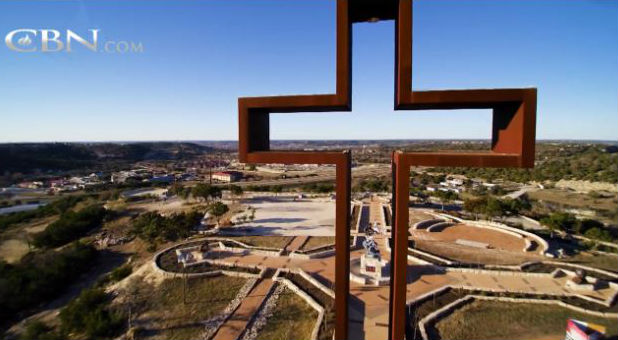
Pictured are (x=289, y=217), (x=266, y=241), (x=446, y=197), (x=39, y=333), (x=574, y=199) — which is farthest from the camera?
(x=574, y=199)

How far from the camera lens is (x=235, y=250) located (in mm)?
23766

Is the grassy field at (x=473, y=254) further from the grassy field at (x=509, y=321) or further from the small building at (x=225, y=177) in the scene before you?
the small building at (x=225, y=177)

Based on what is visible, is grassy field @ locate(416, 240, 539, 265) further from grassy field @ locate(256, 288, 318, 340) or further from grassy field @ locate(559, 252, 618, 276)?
grassy field @ locate(256, 288, 318, 340)

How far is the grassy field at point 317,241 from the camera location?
2460cm

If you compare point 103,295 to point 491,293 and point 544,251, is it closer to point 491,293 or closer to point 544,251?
point 491,293

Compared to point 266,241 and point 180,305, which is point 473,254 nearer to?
point 266,241

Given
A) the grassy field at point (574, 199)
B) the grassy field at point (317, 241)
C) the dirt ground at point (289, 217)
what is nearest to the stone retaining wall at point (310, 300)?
the grassy field at point (317, 241)

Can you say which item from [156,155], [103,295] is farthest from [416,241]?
[156,155]

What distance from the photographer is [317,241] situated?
26.1m

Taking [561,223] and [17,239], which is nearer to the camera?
[561,223]

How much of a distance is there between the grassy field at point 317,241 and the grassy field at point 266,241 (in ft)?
6.70

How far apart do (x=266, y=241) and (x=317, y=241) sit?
4975 millimetres

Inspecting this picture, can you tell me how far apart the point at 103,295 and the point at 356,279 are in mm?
15884

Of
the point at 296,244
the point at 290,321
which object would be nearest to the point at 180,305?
the point at 290,321
